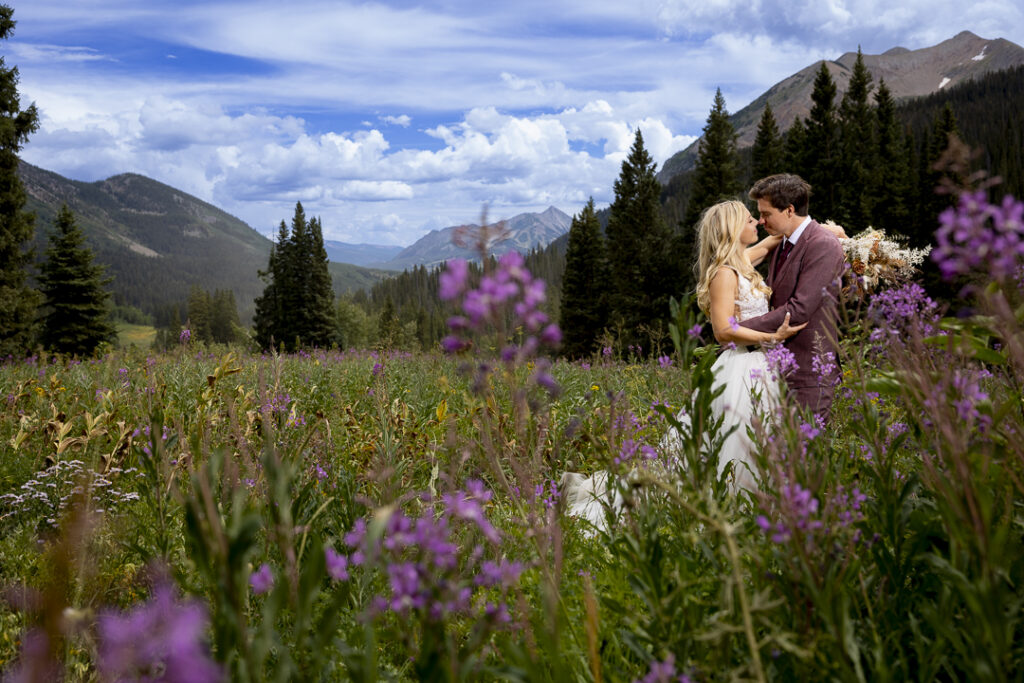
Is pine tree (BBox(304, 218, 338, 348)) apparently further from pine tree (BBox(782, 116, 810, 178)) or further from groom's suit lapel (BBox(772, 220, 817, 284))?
groom's suit lapel (BBox(772, 220, 817, 284))

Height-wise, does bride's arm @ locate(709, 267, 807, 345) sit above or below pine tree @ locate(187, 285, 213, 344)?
above

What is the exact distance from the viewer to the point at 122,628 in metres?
0.71

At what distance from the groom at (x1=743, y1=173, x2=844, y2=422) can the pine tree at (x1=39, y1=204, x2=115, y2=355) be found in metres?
36.9

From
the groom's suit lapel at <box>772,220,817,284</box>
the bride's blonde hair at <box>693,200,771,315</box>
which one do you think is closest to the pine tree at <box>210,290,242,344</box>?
the bride's blonde hair at <box>693,200,771,315</box>

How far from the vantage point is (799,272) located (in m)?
4.58

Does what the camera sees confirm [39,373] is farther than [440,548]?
Yes

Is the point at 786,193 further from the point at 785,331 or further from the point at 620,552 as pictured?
the point at 620,552

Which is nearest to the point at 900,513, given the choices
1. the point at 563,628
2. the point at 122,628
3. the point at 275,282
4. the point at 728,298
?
the point at 563,628

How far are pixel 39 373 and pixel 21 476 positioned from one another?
5369 millimetres

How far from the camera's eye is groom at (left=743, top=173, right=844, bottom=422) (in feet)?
14.3

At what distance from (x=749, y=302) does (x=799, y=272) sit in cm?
43

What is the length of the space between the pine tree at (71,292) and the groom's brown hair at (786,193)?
3689 centimetres

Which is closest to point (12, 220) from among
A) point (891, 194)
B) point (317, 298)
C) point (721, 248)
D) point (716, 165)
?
point (721, 248)

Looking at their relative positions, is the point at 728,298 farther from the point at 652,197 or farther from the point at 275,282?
the point at 275,282
